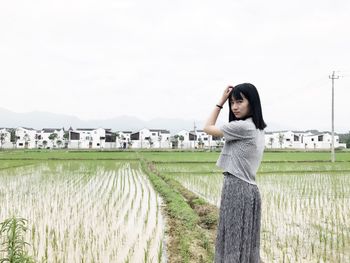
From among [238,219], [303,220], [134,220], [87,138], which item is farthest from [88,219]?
[87,138]

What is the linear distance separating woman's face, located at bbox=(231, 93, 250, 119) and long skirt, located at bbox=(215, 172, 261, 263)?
15.7 inches

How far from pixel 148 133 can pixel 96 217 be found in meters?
55.0

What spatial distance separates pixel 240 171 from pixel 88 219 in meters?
4.79

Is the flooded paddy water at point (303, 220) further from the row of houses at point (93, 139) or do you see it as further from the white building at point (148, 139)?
the white building at point (148, 139)

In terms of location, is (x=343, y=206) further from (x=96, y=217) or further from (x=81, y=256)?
(x=81, y=256)

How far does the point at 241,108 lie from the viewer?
2.28 metres

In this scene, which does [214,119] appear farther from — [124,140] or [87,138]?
[124,140]

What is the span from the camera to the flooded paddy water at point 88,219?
457 cm

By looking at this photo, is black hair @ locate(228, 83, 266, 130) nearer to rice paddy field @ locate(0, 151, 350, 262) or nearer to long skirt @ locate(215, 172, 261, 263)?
long skirt @ locate(215, 172, 261, 263)

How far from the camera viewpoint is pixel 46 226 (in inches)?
230

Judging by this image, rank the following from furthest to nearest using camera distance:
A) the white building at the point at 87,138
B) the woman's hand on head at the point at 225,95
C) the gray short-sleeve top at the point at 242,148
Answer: the white building at the point at 87,138
the woman's hand on head at the point at 225,95
the gray short-sleeve top at the point at 242,148

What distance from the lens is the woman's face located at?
2.28m

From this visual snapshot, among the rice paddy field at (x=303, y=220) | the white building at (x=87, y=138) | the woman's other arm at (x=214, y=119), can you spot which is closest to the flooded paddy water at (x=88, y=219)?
the rice paddy field at (x=303, y=220)

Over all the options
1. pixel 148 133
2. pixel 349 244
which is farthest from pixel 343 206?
pixel 148 133
